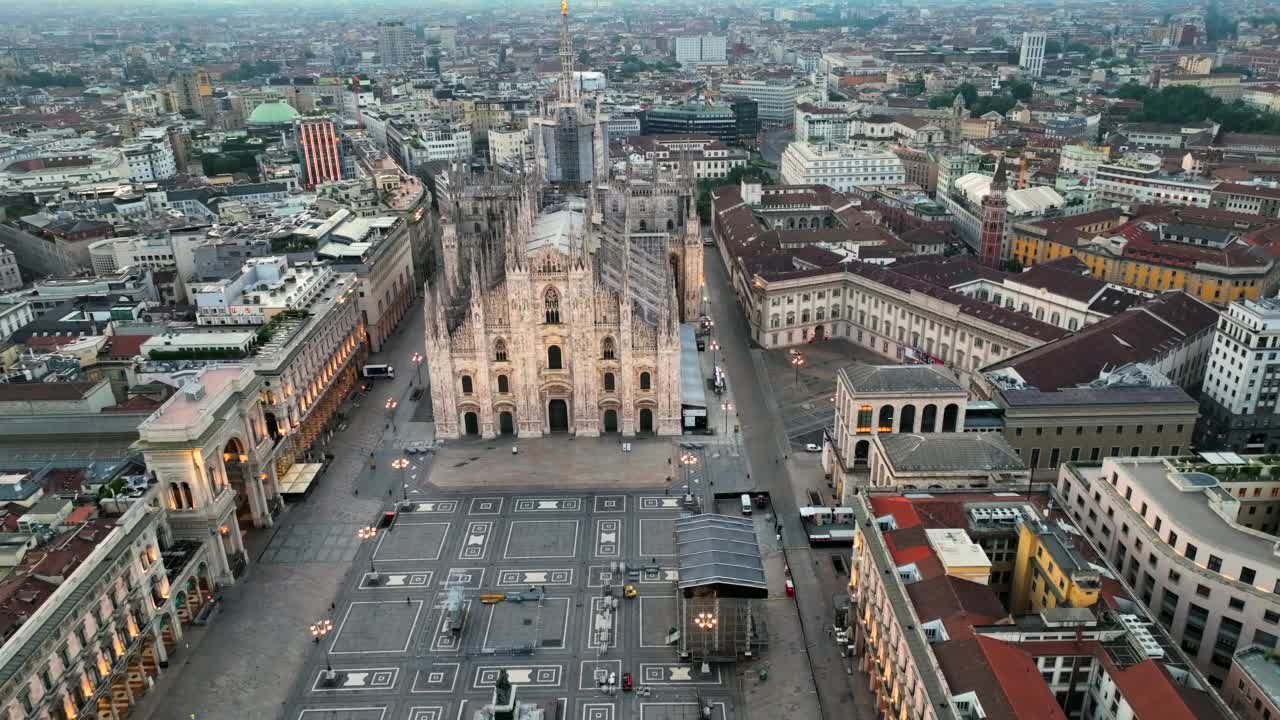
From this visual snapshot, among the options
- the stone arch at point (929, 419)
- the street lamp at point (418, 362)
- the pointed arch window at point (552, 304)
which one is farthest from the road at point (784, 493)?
the street lamp at point (418, 362)

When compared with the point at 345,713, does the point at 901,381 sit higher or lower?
higher

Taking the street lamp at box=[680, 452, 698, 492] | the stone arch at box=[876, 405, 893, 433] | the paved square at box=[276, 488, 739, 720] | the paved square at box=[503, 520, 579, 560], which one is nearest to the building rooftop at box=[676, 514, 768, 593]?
the paved square at box=[276, 488, 739, 720]

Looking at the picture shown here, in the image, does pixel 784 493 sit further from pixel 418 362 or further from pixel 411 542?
pixel 418 362

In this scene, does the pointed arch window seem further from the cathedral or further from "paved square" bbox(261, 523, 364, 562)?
"paved square" bbox(261, 523, 364, 562)

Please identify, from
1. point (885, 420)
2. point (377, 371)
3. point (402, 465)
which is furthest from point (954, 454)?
point (377, 371)

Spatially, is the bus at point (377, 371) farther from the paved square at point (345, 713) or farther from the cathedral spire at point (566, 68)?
the cathedral spire at point (566, 68)
